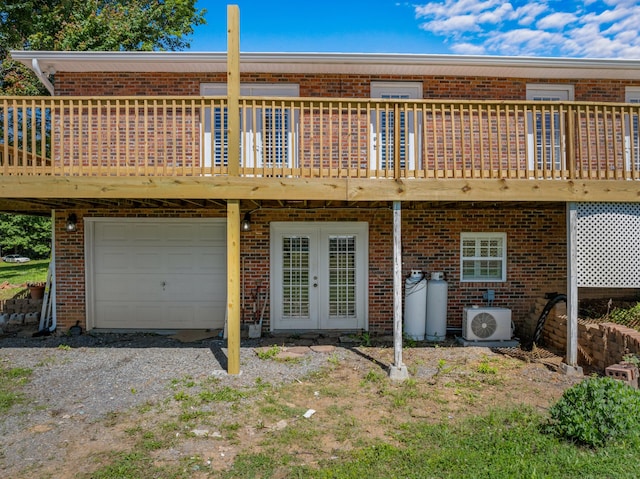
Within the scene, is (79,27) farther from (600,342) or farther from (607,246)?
(600,342)

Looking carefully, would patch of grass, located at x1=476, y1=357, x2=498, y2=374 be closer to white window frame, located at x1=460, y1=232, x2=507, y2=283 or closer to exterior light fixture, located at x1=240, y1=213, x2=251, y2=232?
white window frame, located at x1=460, y1=232, x2=507, y2=283

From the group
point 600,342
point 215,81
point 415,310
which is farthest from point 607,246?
point 215,81

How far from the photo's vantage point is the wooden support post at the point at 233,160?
595cm

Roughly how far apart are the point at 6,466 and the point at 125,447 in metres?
0.96

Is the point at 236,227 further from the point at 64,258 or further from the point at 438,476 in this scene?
the point at 64,258

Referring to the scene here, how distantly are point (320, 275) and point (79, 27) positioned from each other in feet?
43.8

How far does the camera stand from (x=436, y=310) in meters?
8.24

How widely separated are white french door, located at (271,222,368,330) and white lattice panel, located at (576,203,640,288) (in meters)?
3.79

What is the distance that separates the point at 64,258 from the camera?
28.1ft

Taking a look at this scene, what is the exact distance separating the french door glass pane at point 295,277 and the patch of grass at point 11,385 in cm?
439

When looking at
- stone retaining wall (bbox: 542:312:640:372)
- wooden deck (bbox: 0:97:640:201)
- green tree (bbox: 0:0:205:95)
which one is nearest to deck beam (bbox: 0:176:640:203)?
wooden deck (bbox: 0:97:640:201)

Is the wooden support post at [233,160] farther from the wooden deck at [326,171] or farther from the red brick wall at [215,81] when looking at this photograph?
the red brick wall at [215,81]

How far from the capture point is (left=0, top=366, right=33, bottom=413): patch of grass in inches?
204

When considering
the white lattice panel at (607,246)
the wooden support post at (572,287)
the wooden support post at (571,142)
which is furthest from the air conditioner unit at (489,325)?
the wooden support post at (571,142)
